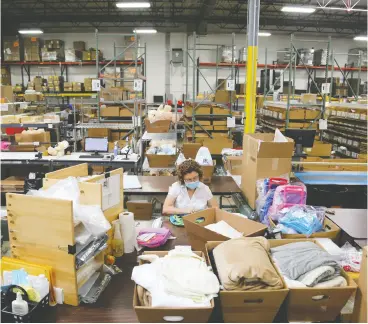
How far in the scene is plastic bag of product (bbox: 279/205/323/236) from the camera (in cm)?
228

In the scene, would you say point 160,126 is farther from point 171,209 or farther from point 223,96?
point 171,209

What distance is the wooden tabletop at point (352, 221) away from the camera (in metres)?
3.04

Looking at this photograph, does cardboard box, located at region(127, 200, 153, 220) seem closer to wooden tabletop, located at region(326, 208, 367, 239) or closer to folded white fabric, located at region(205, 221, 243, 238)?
folded white fabric, located at region(205, 221, 243, 238)

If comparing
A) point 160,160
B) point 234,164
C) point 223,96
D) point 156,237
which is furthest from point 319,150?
point 156,237

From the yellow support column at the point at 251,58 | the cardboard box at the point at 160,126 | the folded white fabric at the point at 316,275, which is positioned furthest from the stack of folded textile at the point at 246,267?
the cardboard box at the point at 160,126

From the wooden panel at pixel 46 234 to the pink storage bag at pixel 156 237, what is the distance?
0.65 meters

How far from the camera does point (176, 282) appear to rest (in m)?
1.41

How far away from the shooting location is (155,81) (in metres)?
14.1

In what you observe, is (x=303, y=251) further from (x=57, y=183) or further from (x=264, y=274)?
(x=57, y=183)

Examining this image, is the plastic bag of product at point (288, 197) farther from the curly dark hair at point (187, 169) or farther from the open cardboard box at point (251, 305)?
the open cardboard box at point (251, 305)

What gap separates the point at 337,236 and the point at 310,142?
276 cm

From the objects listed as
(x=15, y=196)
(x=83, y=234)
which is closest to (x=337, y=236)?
(x=83, y=234)

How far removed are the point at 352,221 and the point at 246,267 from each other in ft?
6.65

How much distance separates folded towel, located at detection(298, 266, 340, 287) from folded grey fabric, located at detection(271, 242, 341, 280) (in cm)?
2
